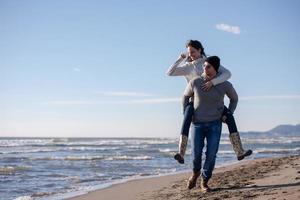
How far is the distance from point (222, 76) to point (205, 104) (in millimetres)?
389

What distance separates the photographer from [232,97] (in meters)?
5.68

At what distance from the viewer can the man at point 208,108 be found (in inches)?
219

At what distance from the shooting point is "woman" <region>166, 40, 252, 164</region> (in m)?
5.70

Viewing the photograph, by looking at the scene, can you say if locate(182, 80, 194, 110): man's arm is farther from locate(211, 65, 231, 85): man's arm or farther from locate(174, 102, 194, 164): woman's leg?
locate(211, 65, 231, 85): man's arm

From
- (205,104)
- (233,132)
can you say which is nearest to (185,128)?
(205,104)

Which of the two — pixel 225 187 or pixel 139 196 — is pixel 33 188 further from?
pixel 225 187

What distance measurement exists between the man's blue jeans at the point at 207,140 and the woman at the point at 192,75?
0.11 m

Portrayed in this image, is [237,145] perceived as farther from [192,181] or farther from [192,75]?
[192,75]

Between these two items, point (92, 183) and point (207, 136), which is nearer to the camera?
point (207, 136)

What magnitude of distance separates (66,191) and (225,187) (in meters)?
3.31

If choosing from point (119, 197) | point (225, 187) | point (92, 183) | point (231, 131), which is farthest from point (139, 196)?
point (92, 183)

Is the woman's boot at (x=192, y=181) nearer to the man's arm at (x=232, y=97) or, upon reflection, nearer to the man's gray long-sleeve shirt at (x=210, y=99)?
the man's gray long-sleeve shirt at (x=210, y=99)

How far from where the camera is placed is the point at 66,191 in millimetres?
8250

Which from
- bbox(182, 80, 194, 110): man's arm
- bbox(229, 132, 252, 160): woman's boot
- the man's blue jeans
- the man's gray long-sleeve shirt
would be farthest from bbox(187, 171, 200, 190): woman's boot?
bbox(182, 80, 194, 110): man's arm
